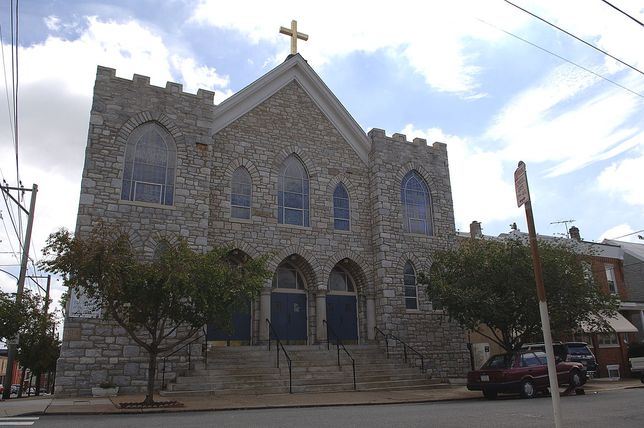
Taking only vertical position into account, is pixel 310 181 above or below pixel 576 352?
above

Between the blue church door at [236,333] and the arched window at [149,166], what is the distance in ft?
15.1

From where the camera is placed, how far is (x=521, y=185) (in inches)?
269

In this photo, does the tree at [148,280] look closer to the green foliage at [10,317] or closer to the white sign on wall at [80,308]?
the white sign on wall at [80,308]

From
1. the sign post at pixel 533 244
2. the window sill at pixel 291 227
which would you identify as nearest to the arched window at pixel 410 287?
the window sill at pixel 291 227

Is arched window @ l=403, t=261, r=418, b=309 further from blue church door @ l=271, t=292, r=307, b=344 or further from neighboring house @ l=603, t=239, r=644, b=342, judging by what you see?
neighboring house @ l=603, t=239, r=644, b=342

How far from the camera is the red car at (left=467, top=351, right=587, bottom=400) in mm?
14883

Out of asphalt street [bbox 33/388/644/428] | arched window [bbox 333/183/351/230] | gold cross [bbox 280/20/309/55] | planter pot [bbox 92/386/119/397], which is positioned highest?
gold cross [bbox 280/20/309/55]

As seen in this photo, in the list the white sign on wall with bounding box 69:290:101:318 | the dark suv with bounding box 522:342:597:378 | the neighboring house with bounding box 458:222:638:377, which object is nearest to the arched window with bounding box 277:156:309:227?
the white sign on wall with bounding box 69:290:101:318

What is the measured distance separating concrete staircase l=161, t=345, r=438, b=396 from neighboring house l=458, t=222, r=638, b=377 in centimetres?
956

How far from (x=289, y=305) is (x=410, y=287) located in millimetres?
5252

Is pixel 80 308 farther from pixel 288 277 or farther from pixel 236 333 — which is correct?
pixel 288 277

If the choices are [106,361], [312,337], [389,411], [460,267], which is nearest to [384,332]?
[312,337]

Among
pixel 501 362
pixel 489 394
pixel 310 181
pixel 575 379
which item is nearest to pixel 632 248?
pixel 575 379

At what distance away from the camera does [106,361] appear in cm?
1539
